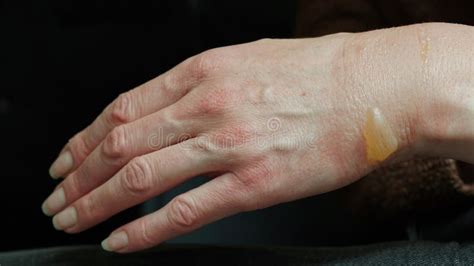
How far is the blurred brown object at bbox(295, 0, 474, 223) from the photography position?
2.36 feet

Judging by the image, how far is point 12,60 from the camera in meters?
1.09

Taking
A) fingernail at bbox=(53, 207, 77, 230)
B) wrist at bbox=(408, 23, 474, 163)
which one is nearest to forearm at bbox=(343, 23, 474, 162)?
wrist at bbox=(408, 23, 474, 163)

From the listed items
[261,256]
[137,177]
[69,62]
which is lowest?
[261,256]

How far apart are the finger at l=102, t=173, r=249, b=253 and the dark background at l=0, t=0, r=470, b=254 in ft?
1.59

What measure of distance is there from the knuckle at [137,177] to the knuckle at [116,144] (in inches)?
0.9

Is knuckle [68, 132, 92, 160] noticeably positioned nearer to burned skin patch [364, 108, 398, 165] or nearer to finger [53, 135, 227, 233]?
finger [53, 135, 227, 233]

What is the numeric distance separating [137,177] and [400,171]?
362 mm

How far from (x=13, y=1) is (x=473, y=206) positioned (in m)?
0.88

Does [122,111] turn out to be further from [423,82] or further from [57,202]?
[423,82]

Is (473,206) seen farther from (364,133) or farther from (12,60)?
(12,60)

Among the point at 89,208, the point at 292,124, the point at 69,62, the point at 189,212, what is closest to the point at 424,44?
the point at 292,124

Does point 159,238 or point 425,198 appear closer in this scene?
point 159,238

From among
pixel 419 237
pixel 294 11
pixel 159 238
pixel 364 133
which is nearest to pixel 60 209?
pixel 159 238

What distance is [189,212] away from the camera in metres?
0.58
